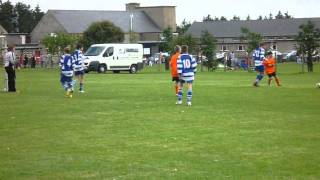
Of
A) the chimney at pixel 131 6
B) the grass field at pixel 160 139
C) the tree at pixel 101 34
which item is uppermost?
the chimney at pixel 131 6

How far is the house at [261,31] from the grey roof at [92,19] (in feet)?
28.8

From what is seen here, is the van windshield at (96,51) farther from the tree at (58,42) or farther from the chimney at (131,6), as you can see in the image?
the chimney at (131,6)

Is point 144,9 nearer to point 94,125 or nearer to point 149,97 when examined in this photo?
point 149,97

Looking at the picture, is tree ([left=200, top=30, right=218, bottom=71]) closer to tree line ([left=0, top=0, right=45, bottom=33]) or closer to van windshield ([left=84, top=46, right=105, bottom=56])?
van windshield ([left=84, top=46, right=105, bottom=56])

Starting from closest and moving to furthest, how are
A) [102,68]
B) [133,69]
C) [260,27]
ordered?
[102,68] < [133,69] < [260,27]

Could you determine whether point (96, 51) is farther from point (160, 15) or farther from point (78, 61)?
point (160, 15)

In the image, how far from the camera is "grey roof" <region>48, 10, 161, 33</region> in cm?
10606

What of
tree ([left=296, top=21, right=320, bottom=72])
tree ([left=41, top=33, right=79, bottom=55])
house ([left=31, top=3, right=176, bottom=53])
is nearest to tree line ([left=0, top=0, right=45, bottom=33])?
house ([left=31, top=3, right=176, bottom=53])

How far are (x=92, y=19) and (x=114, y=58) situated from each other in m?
54.4

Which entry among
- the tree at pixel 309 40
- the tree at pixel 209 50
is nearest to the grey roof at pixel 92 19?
the tree at pixel 209 50

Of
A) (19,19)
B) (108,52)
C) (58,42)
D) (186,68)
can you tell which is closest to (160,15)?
(19,19)

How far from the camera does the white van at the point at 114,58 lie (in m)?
54.6

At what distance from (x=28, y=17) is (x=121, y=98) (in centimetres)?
11481

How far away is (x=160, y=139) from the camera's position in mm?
13641
